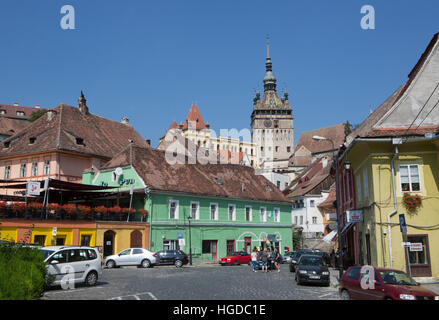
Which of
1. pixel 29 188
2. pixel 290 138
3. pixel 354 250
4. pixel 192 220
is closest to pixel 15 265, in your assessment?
pixel 29 188

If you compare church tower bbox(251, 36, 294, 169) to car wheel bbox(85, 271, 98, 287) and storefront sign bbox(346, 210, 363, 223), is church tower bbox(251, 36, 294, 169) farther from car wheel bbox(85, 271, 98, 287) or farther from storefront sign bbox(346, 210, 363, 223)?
car wheel bbox(85, 271, 98, 287)

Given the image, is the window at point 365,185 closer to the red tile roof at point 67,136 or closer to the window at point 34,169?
the red tile roof at point 67,136

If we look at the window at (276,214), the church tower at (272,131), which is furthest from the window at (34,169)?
the church tower at (272,131)

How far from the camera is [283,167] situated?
5625 inches

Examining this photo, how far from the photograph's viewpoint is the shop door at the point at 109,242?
117ft

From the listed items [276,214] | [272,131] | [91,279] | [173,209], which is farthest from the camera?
[272,131]

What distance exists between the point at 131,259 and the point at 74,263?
46.5 ft

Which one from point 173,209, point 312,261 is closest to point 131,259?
point 173,209

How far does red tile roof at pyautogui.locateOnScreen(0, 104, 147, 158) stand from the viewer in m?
48.8

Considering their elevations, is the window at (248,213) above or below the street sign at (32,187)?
below

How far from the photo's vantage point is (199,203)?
44.4m

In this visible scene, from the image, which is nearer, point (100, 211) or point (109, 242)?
point (100, 211)

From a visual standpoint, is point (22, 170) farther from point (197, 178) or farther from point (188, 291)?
point (188, 291)
